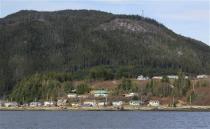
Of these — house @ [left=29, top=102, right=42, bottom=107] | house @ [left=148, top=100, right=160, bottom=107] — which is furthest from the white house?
→ house @ [left=148, top=100, right=160, bottom=107]

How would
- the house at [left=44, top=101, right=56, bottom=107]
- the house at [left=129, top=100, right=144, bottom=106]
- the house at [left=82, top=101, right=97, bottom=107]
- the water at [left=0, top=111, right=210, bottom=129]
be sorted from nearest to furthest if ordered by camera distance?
1. the water at [left=0, top=111, right=210, bottom=129]
2. the house at [left=129, top=100, right=144, bottom=106]
3. the house at [left=82, top=101, right=97, bottom=107]
4. the house at [left=44, top=101, right=56, bottom=107]

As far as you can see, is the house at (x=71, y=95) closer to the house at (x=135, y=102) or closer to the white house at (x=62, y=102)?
the white house at (x=62, y=102)

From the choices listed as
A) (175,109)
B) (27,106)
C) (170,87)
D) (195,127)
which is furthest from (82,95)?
(195,127)

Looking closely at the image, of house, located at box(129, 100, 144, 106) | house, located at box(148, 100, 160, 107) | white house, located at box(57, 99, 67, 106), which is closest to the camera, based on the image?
house, located at box(148, 100, 160, 107)

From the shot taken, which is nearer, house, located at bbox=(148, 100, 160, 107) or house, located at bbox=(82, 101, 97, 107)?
house, located at bbox=(148, 100, 160, 107)

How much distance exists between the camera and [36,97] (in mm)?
199250

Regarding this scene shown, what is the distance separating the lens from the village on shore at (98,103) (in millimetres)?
167288

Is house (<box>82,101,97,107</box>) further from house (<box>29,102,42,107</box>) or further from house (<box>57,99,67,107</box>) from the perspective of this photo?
house (<box>29,102,42,107</box>)

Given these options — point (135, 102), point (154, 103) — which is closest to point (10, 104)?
point (135, 102)

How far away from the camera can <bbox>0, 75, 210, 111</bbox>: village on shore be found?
167 metres

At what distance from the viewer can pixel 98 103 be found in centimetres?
17850

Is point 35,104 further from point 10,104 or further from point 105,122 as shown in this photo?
point 105,122

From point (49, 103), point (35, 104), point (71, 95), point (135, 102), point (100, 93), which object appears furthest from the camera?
point (71, 95)

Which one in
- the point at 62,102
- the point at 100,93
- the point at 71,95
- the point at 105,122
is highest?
the point at 100,93
